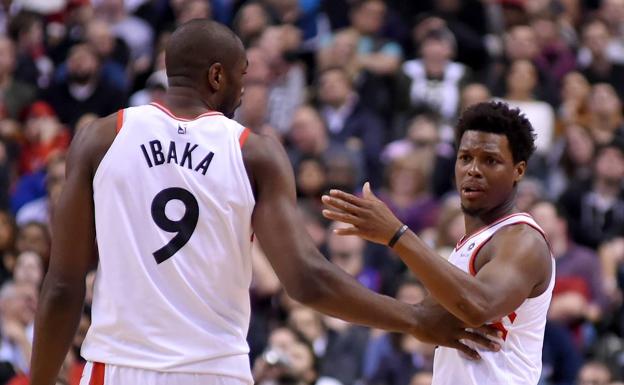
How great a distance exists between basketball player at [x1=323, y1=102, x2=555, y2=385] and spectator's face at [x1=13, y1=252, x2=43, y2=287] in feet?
19.8

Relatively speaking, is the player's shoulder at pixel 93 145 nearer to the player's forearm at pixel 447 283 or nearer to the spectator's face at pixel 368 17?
the player's forearm at pixel 447 283

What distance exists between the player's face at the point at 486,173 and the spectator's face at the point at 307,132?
291 inches

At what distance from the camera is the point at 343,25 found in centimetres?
1648

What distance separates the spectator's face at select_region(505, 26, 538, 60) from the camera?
1526 centimetres

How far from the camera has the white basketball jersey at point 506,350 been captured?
5.96m

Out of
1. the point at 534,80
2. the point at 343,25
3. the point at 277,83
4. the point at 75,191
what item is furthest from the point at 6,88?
the point at 75,191

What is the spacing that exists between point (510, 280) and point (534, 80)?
368 inches

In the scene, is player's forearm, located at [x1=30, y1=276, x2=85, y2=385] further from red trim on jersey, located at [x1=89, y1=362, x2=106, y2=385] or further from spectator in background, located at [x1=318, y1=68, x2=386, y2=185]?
spectator in background, located at [x1=318, y1=68, x2=386, y2=185]

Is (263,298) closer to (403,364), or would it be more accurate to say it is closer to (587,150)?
(403,364)

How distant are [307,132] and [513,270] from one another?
26.0 ft

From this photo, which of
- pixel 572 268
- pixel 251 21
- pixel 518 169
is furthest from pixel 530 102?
pixel 518 169

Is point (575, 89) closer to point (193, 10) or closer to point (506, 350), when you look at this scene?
point (193, 10)

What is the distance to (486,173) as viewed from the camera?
6.09m

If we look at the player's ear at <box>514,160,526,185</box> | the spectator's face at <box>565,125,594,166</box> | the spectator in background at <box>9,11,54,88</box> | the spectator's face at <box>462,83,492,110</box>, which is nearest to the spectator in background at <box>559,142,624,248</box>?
the spectator's face at <box>565,125,594,166</box>
